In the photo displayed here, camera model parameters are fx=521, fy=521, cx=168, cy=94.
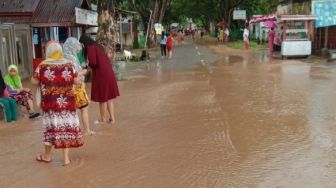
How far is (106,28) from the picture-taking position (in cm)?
1678

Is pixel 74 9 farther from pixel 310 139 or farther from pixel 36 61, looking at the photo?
pixel 310 139

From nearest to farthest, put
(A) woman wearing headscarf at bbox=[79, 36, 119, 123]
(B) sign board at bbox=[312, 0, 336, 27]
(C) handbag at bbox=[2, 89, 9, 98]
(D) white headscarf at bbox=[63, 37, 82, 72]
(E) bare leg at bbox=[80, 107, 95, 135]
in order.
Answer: (D) white headscarf at bbox=[63, 37, 82, 72] < (E) bare leg at bbox=[80, 107, 95, 135] < (A) woman wearing headscarf at bbox=[79, 36, 119, 123] < (C) handbag at bbox=[2, 89, 9, 98] < (B) sign board at bbox=[312, 0, 336, 27]

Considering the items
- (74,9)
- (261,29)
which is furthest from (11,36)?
(261,29)

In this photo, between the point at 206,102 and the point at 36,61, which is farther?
the point at 36,61

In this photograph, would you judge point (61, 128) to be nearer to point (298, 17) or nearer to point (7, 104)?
point (7, 104)

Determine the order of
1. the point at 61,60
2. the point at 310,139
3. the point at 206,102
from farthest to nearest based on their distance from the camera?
the point at 206,102, the point at 310,139, the point at 61,60

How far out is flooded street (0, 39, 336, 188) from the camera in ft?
19.0

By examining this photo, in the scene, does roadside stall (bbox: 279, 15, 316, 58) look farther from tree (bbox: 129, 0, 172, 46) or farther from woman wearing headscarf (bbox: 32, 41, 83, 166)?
woman wearing headscarf (bbox: 32, 41, 83, 166)

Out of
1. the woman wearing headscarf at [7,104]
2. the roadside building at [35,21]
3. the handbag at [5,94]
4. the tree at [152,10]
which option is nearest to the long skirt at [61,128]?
the woman wearing headscarf at [7,104]

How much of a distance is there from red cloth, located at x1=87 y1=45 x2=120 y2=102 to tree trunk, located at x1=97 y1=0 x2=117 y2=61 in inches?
314

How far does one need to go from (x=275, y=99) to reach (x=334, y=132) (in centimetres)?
365

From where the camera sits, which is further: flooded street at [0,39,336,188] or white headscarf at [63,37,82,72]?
white headscarf at [63,37,82,72]

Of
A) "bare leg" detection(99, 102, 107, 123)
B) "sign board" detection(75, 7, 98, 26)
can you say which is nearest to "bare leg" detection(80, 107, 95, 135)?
"bare leg" detection(99, 102, 107, 123)

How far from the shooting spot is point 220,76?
17.2 metres
